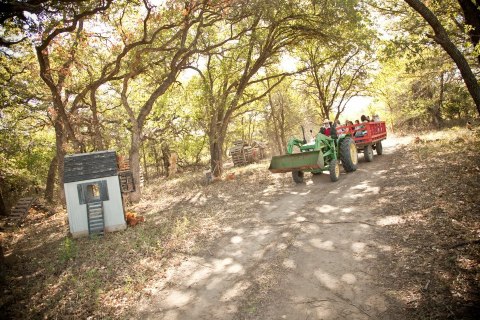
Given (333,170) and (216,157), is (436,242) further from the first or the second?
(216,157)

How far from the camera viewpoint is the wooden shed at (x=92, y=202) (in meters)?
10.3

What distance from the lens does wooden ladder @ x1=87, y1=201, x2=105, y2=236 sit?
10.1 meters

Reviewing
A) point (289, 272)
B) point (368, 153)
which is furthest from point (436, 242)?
point (368, 153)

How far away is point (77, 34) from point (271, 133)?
3340cm

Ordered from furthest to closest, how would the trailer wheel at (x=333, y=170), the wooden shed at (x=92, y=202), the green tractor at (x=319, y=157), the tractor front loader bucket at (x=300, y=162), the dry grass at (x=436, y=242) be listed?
1. the trailer wheel at (x=333, y=170)
2. the green tractor at (x=319, y=157)
3. the tractor front loader bucket at (x=300, y=162)
4. the wooden shed at (x=92, y=202)
5. the dry grass at (x=436, y=242)

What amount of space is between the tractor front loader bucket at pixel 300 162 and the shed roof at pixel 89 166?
6.16 metres

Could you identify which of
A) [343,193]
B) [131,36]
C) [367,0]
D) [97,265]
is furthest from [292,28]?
[97,265]

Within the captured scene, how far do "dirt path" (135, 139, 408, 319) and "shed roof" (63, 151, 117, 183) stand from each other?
5.63 meters

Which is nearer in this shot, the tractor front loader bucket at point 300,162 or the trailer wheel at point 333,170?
the tractor front loader bucket at point 300,162

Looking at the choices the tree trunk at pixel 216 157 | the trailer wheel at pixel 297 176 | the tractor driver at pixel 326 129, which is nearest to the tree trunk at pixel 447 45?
the tractor driver at pixel 326 129

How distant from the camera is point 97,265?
24.1 feet

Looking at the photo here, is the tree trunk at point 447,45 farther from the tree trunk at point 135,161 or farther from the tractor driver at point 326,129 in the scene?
the tree trunk at point 135,161

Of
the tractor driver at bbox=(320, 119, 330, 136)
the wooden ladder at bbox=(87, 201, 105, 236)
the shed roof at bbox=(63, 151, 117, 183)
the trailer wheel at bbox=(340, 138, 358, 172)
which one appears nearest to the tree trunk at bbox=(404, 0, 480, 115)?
the trailer wheel at bbox=(340, 138, 358, 172)

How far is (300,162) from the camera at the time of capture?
10742 millimetres
